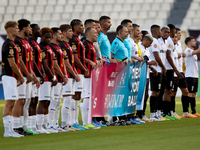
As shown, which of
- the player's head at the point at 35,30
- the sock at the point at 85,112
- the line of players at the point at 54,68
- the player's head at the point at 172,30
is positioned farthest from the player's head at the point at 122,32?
the player's head at the point at 172,30

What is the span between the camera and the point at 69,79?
725 cm

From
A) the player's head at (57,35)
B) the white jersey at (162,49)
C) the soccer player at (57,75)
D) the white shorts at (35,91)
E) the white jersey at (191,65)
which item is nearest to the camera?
the white shorts at (35,91)

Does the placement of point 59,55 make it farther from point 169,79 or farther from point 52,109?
point 169,79

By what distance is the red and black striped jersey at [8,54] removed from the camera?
6.09 meters

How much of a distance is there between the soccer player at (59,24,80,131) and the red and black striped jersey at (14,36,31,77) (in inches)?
34.1

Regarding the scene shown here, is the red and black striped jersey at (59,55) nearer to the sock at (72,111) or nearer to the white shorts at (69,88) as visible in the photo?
the white shorts at (69,88)

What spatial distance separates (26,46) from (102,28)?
2.52m

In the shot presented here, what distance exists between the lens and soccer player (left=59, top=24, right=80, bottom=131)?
7160mm

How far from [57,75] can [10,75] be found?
3.54 ft

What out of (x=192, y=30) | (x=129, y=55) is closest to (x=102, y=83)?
(x=129, y=55)

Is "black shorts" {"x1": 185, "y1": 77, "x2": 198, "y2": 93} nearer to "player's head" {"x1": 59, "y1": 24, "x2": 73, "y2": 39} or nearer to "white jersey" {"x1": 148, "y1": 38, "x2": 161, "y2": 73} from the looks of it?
"white jersey" {"x1": 148, "y1": 38, "x2": 161, "y2": 73}

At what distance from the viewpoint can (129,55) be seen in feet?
28.7

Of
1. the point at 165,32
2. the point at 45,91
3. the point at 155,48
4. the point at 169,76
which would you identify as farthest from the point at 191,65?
the point at 45,91

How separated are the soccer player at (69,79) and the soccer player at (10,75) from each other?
3.66ft
